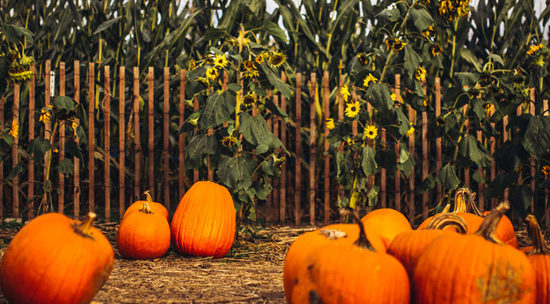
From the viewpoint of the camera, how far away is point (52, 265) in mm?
1732

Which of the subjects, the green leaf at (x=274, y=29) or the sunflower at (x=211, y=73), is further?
the green leaf at (x=274, y=29)

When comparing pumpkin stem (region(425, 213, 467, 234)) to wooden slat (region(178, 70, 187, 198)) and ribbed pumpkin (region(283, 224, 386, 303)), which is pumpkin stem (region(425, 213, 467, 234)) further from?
wooden slat (region(178, 70, 187, 198))

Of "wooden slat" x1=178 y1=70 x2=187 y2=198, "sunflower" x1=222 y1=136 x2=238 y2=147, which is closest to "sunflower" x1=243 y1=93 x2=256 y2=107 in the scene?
"sunflower" x1=222 y1=136 x2=238 y2=147

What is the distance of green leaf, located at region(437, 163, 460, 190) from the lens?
434 centimetres

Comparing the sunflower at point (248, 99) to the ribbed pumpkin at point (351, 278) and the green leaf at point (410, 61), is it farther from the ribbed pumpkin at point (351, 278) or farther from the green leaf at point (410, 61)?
the ribbed pumpkin at point (351, 278)

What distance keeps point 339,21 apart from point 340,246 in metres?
4.47

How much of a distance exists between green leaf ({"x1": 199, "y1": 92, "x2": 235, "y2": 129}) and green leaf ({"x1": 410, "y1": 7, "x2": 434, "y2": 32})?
1386 mm

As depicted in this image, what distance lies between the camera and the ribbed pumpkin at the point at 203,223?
3.14 meters

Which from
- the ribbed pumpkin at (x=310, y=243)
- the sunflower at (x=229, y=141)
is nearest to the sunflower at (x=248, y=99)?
A: the sunflower at (x=229, y=141)

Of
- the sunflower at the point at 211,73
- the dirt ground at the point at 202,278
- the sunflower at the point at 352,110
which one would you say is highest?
the sunflower at the point at 211,73

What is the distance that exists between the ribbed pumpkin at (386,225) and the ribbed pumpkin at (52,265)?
101 cm

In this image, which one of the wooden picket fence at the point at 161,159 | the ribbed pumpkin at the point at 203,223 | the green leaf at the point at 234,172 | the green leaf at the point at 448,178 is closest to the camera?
the ribbed pumpkin at the point at 203,223

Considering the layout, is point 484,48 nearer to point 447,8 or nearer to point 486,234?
point 447,8

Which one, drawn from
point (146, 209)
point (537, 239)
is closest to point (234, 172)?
point (146, 209)
